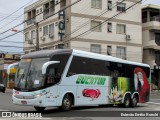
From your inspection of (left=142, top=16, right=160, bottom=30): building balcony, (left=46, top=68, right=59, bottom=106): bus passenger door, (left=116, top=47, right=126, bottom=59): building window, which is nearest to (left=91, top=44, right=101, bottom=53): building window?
(left=116, top=47, right=126, bottom=59): building window

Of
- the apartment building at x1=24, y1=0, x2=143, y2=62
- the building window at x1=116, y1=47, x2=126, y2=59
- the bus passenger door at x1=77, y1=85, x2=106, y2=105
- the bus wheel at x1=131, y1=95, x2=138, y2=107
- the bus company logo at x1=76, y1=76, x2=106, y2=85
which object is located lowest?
the bus wheel at x1=131, y1=95, x2=138, y2=107

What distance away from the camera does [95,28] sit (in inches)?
1986

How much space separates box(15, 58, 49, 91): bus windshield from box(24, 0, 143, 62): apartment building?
93.8ft

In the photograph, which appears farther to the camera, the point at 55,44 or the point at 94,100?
the point at 55,44

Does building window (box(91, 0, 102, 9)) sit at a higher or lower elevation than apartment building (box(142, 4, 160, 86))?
higher

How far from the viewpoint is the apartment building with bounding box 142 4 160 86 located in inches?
2245

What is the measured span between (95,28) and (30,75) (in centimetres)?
3353

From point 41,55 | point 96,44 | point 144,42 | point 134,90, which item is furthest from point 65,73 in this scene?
point 144,42

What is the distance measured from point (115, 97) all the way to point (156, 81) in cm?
3951

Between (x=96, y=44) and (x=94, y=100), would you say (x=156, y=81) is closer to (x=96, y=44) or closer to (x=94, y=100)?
(x=96, y=44)

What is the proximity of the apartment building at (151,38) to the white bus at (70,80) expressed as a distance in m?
34.1

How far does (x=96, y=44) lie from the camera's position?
50688 millimetres

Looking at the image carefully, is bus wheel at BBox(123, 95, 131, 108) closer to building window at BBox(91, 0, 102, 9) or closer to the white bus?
the white bus

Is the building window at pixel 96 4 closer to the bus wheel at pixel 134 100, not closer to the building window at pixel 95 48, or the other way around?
the building window at pixel 95 48
